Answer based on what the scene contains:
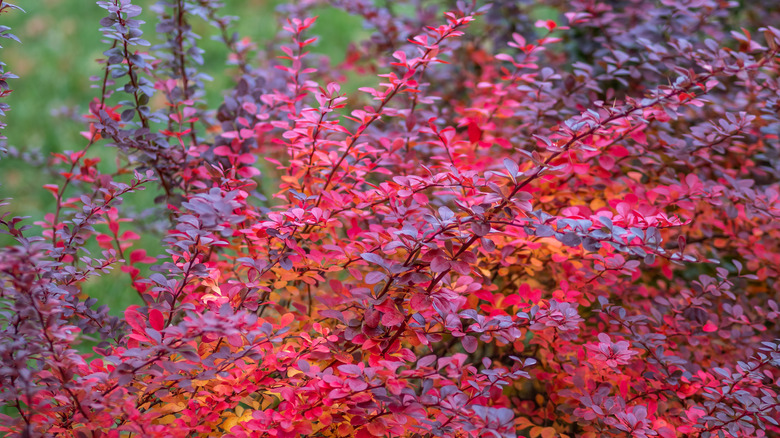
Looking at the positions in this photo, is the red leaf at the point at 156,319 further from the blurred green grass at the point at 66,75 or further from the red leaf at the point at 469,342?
the blurred green grass at the point at 66,75

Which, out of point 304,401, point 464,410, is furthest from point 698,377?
point 304,401

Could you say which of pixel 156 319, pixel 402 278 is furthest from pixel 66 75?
pixel 402 278

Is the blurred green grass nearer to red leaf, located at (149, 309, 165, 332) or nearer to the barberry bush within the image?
the barberry bush

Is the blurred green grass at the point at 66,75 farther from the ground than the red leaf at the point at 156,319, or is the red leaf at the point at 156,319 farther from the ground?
the blurred green grass at the point at 66,75

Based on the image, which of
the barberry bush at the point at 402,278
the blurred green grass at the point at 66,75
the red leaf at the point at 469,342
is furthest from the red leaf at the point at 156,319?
the blurred green grass at the point at 66,75

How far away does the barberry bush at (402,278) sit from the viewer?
1.14 metres

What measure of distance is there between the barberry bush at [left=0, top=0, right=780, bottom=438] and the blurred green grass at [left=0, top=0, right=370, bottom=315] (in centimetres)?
135

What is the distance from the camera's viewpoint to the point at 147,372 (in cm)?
114

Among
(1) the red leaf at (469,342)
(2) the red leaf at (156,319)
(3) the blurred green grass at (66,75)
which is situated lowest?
(1) the red leaf at (469,342)

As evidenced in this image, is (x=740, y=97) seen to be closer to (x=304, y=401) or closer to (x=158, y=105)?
(x=304, y=401)

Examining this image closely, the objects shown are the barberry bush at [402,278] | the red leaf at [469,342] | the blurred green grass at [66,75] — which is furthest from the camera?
the blurred green grass at [66,75]

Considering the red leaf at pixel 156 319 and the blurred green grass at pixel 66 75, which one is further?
the blurred green grass at pixel 66 75

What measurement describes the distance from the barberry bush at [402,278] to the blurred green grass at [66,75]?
1351 millimetres

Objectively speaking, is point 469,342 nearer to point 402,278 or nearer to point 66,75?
point 402,278
